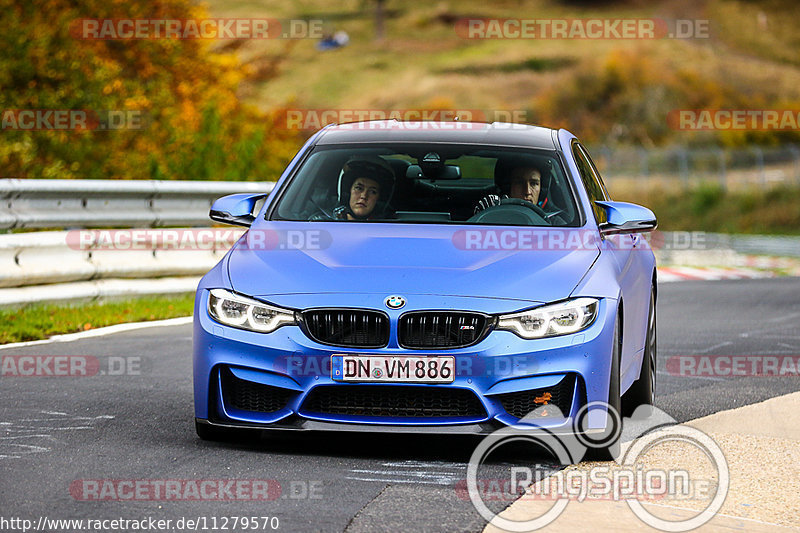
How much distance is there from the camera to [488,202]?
307 inches

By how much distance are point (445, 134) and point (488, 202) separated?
1.85ft

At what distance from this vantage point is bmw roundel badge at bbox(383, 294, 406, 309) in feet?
20.8

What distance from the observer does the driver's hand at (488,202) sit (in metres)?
7.71

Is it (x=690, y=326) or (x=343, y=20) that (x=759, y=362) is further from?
(x=343, y=20)

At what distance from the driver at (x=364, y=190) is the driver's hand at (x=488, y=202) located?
0.48 m

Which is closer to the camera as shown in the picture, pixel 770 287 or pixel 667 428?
pixel 667 428

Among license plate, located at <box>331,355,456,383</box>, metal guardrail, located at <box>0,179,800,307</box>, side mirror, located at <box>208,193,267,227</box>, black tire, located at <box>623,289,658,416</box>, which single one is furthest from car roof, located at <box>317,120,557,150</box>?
metal guardrail, located at <box>0,179,800,307</box>

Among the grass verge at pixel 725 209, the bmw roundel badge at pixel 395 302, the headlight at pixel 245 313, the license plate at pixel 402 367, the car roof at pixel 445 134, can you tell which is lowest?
the grass verge at pixel 725 209

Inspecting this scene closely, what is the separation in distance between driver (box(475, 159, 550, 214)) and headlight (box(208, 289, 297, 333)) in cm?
163

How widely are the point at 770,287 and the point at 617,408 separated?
43.6ft

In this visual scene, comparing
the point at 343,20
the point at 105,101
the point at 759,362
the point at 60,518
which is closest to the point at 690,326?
the point at 759,362

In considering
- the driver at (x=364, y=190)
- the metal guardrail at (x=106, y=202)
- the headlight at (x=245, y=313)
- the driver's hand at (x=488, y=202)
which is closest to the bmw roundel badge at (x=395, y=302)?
the headlight at (x=245, y=313)

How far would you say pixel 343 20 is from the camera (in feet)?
472

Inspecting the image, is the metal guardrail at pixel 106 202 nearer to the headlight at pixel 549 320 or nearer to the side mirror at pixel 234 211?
the side mirror at pixel 234 211
